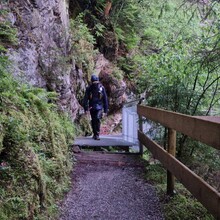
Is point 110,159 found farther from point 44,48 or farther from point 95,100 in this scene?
point 44,48

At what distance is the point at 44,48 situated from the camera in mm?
9656

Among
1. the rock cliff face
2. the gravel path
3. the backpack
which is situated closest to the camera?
the gravel path

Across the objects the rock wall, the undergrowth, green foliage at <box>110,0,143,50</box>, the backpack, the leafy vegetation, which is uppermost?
green foliage at <box>110,0,143,50</box>

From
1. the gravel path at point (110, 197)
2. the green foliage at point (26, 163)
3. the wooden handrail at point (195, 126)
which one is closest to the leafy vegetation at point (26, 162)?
the green foliage at point (26, 163)

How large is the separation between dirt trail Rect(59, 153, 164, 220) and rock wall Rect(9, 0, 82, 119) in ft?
9.54

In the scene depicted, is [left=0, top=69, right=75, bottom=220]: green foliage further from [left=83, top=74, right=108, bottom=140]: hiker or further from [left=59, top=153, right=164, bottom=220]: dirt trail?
[left=83, top=74, right=108, bottom=140]: hiker

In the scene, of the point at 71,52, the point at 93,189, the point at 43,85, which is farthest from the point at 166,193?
the point at 71,52

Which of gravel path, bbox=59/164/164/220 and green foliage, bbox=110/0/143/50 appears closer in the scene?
gravel path, bbox=59/164/164/220

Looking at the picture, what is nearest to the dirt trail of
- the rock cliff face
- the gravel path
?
the gravel path

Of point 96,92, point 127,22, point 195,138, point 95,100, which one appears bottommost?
point 195,138

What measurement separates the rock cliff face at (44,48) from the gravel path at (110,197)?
2.91 m

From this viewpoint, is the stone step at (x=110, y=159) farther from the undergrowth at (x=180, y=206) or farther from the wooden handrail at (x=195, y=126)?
the wooden handrail at (x=195, y=126)

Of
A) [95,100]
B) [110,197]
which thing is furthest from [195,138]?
[95,100]

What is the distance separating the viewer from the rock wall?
8.48 metres
